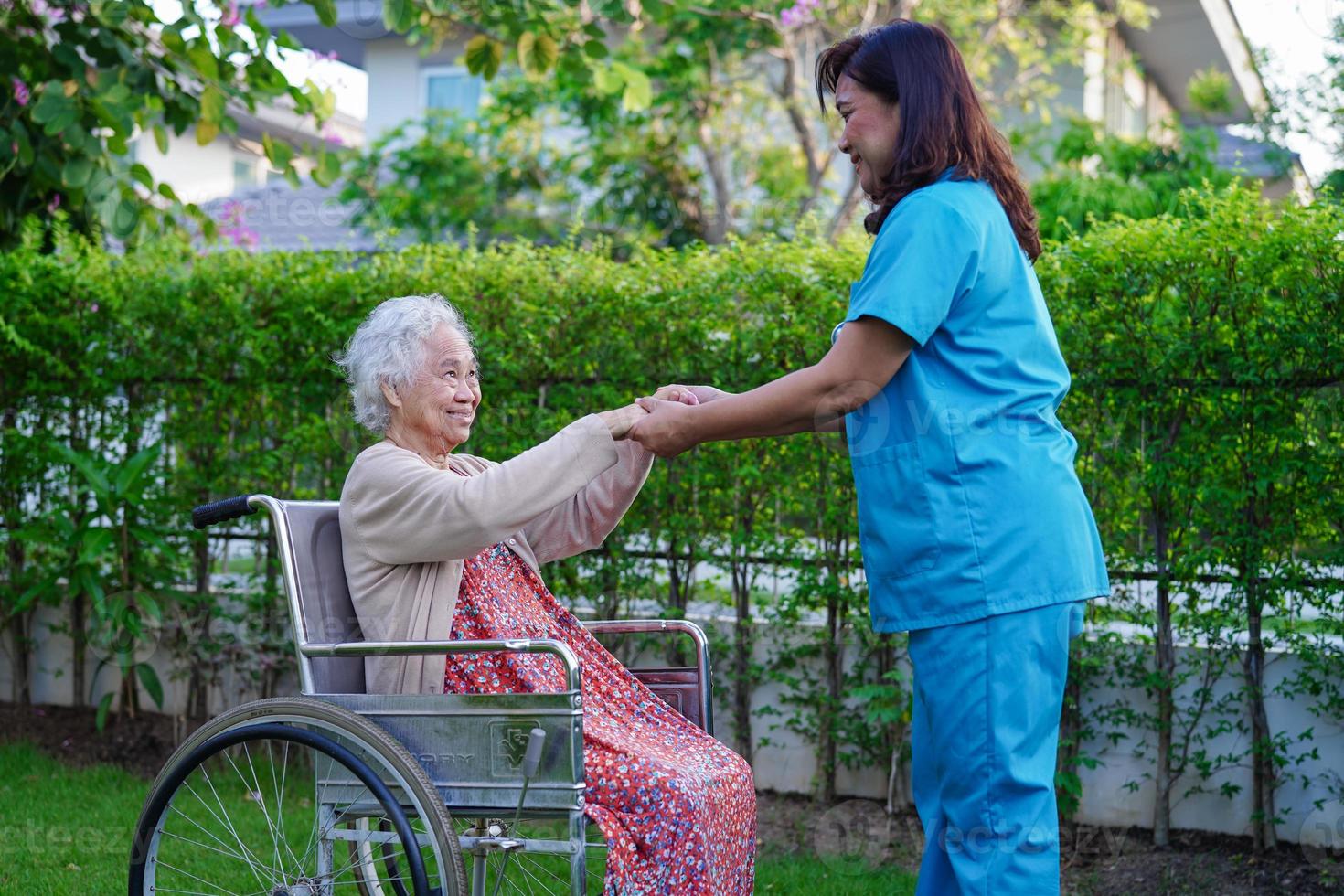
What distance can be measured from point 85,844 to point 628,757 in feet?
7.72

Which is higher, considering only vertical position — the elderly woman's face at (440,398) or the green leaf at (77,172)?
the green leaf at (77,172)

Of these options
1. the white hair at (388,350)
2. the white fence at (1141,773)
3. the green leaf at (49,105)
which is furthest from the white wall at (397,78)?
the white hair at (388,350)

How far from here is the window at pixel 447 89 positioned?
15.0 m

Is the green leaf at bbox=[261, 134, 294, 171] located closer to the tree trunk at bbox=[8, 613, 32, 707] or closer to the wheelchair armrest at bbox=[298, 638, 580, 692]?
the tree trunk at bbox=[8, 613, 32, 707]

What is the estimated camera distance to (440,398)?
2615 mm

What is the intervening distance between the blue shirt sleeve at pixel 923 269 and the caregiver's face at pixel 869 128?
6.0 inches

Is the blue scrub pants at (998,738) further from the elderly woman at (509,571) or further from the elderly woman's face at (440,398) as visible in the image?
the elderly woman's face at (440,398)

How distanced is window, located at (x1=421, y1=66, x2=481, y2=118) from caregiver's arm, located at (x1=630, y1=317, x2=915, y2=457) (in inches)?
526

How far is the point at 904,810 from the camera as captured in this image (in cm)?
421

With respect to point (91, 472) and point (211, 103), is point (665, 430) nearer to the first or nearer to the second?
point (91, 472)

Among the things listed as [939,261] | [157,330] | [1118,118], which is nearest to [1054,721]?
[939,261]

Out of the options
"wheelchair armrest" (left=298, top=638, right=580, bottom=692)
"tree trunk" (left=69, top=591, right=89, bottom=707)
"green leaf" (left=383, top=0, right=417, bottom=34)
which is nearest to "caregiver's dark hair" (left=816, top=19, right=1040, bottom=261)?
"wheelchair armrest" (left=298, top=638, right=580, bottom=692)

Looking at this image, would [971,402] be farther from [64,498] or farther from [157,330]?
[64,498]

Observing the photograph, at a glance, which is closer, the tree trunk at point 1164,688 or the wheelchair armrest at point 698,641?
the wheelchair armrest at point 698,641
